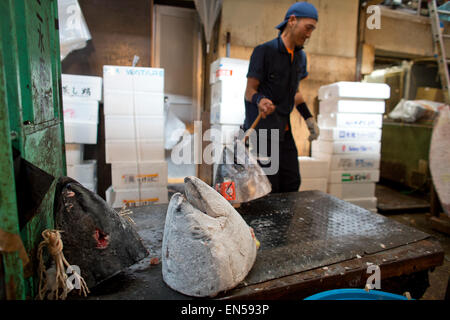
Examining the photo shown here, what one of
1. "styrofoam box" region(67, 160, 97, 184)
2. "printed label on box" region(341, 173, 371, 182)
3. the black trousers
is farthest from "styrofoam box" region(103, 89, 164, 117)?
"printed label on box" region(341, 173, 371, 182)

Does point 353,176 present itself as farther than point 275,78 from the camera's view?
Yes

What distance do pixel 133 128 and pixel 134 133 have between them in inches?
1.9

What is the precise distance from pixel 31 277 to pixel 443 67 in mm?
4219

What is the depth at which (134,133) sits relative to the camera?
283 cm

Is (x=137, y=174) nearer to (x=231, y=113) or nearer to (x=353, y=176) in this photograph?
(x=231, y=113)

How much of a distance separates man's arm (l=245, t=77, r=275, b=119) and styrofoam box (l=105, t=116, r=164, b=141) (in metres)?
1.04

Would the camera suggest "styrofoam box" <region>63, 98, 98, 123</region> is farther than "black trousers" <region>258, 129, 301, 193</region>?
Yes

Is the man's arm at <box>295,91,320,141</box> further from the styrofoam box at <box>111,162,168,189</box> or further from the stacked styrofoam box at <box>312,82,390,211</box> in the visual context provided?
the styrofoam box at <box>111,162,168,189</box>

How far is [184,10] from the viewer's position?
4004 mm

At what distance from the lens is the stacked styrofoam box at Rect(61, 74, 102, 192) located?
2.78 meters

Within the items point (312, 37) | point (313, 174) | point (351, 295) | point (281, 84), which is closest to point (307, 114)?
point (281, 84)

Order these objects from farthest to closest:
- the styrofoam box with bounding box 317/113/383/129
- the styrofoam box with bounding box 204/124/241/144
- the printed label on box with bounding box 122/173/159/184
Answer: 1. the styrofoam box with bounding box 317/113/383/129
2. the styrofoam box with bounding box 204/124/241/144
3. the printed label on box with bounding box 122/173/159/184
